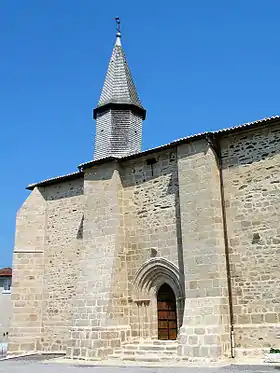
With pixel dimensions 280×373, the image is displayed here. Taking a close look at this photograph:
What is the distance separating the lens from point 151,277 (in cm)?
1184

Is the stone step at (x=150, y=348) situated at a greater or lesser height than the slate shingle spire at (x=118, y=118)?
lesser

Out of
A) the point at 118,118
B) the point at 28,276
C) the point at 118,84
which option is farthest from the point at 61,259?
the point at 118,84

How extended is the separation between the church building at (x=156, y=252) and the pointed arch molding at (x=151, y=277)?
0.03 m

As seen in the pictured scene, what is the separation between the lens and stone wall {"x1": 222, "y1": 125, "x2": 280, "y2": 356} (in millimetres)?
9781

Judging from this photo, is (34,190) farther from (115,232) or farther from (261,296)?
(261,296)

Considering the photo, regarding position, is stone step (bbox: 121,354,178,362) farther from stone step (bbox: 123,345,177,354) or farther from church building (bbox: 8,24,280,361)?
stone step (bbox: 123,345,177,354)

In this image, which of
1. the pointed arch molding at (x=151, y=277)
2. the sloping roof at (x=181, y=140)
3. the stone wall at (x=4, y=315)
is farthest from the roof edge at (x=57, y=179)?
the stone wall at (x=4, y=315)

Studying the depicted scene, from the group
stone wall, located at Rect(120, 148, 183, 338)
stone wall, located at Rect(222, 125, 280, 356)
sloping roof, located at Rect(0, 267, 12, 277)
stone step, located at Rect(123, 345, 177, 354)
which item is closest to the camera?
stone wall, located at Rect(222, 125, 280, 356)

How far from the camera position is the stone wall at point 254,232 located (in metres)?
9.78

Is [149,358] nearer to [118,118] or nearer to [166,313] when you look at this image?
[166,313]

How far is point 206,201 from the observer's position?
10680 mm

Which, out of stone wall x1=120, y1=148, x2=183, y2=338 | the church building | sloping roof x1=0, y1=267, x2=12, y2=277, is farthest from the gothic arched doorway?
sloping roof x1=0, y1=267, x2=12, y2=277

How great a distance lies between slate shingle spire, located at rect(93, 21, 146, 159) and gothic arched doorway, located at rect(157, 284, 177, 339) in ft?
15.4

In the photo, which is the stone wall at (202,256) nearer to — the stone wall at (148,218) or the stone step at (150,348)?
the stone wall at (148,218)
